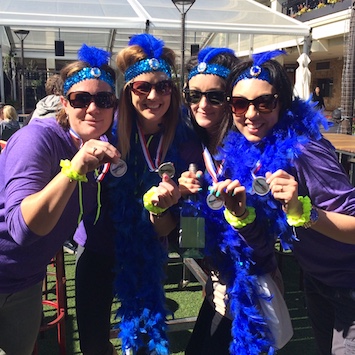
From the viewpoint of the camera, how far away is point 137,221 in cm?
191

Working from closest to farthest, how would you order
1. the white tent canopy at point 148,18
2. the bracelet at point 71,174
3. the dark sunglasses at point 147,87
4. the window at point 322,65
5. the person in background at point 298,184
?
the bracelet at point 71,174 < the person in background at point 298,184 < the dark sunglasses at point 147,87 < the white tent canopy at point 148,18 < the window at point 322,65

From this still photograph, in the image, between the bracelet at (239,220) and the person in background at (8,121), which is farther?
the person in background at (8,121)

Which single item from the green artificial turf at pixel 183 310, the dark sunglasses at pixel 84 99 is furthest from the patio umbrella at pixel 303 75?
the dark sunglasses at pixel 84 99

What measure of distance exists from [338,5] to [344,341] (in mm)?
15584

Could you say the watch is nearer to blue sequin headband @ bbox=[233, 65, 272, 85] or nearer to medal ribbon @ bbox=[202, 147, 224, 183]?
medal ribbon @ bbox=[202, 147, 224, 183]

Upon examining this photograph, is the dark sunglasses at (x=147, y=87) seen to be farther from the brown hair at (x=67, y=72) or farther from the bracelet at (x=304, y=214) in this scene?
the bracelet at (x=304, y=214)

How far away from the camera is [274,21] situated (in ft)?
28.0

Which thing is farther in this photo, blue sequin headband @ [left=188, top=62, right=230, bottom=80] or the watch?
blue sequin headband @ [left=188, top=62, right=230, bottom=80]

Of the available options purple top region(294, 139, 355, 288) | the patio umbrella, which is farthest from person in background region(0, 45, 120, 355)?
the patio umbrella

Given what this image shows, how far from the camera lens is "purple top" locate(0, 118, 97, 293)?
4.44 ft

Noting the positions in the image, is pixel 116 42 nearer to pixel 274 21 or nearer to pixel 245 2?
pixel 245 2

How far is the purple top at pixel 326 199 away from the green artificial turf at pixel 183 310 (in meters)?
1.02

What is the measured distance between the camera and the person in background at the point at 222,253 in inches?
63.5

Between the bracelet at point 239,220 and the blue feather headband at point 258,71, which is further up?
the blue feather headband at point 258,71
